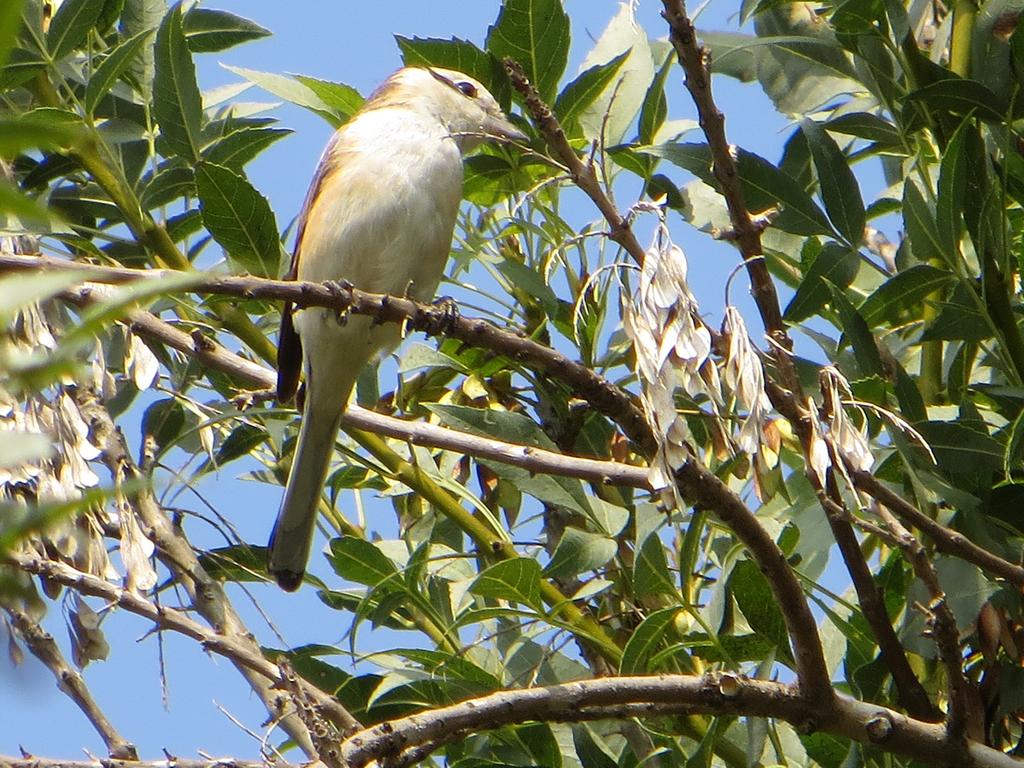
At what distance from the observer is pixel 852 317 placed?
2.63m

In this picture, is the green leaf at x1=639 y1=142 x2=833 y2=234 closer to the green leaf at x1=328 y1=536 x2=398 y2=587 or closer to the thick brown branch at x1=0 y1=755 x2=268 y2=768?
the green leaf at x1=328 y1=536 x2=398 y2=587

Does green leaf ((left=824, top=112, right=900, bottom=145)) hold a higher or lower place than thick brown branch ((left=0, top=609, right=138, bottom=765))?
higher

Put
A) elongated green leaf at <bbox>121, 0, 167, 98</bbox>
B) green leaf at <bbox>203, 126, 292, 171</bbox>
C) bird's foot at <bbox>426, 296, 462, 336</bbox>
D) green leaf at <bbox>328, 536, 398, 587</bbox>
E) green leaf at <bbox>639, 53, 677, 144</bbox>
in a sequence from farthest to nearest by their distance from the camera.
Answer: elongated green leaf at <bbox>121, 0, 167, 98</bbox> < green leaf at <bbox>203, 126, 292, 171</bbox> < green leaf at <bbox>639, 53, 677, 144</bbox> < green leaf at <bbox>328, 536, 398, 587</bbox> < bird's foot at <bbox>426, 296, 462, 336</bbox>

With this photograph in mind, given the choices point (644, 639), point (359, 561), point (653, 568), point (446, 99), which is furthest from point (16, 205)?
point (446, 99)

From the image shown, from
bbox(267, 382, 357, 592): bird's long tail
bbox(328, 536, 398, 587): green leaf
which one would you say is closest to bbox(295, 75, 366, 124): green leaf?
bbox(267, 382, 357, 592): bird's long tail

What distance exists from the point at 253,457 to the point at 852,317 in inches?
84.5

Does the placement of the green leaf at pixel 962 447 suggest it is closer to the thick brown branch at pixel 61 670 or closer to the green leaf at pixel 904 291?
the green leaf at pixel 904 291

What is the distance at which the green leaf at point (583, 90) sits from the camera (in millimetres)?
3357

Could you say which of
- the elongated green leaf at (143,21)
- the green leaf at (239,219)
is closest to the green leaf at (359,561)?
the green leaf at (239,219)

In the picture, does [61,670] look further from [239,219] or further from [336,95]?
[336,95]

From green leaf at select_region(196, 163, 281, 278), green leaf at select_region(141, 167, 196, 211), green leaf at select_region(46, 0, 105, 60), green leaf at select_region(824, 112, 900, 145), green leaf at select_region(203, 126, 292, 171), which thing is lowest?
green leaf at select_region(824, 112, 900, 145)

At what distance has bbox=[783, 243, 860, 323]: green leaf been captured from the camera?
2.97m

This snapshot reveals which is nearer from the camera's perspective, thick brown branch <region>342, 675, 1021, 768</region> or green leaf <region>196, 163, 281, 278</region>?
thick brown branch <region>342, 675, 1021, 768</region>

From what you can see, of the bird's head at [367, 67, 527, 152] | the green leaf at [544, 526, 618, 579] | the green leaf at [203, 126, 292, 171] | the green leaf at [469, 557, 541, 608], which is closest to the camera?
the green leaf at [469, 557, 541, 608]
